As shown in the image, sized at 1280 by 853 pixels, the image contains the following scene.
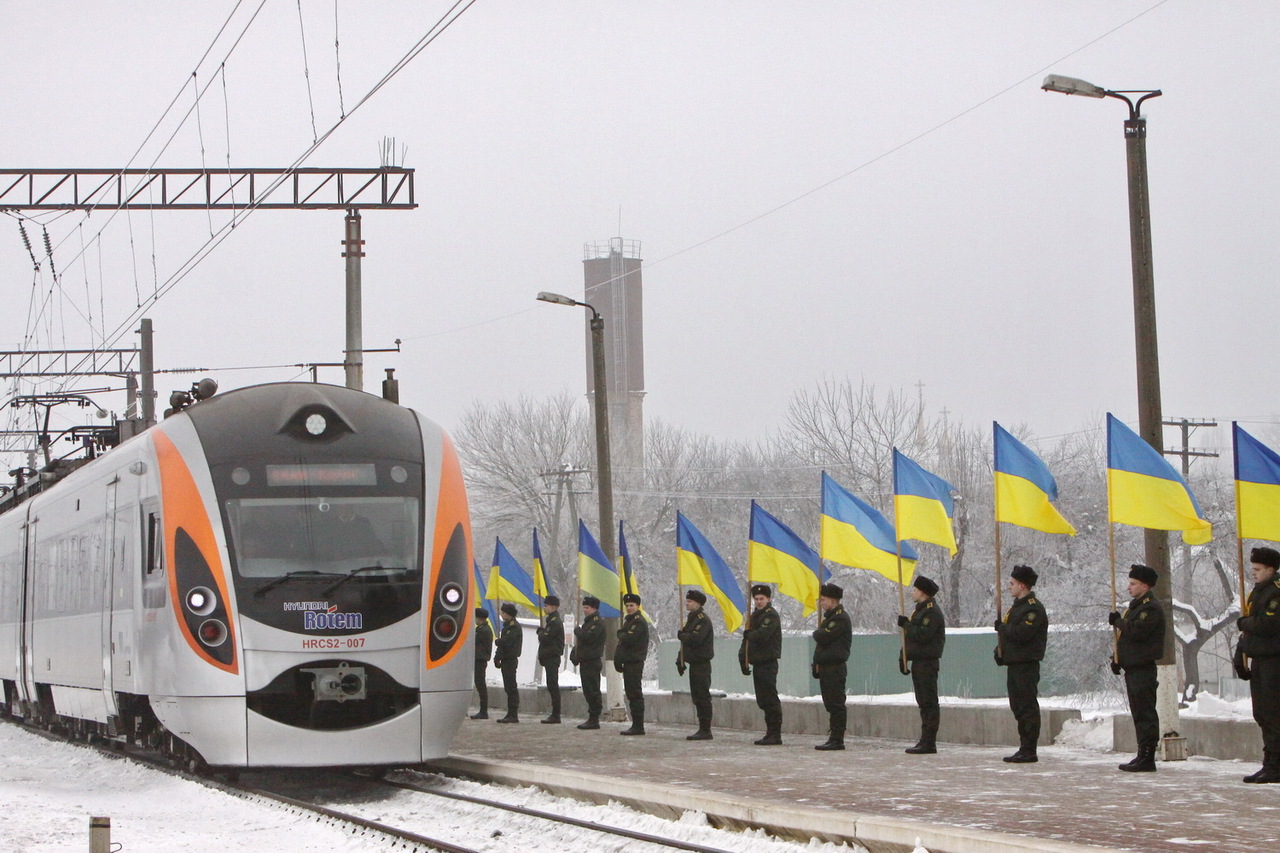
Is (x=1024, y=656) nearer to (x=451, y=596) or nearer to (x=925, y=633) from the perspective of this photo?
(x=925, y=633)

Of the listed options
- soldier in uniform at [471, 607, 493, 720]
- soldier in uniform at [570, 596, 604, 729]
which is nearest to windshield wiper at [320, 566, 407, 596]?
soldier in uniform at [570, 596, 604, 729]

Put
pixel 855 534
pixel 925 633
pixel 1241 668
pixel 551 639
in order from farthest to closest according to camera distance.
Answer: pixel 551 639 → pixel 855 534 → pixel 925 633 → pixel 1241 668

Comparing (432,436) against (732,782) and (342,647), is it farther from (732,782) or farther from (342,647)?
(732,782)

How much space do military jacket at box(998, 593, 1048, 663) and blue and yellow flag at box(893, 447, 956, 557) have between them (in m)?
3.03

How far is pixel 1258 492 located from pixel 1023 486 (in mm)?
2512

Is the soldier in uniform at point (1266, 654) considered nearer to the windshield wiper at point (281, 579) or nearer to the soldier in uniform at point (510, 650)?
the windshield wiper at point (281, 579)

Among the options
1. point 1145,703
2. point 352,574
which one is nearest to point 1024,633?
point 1145,703

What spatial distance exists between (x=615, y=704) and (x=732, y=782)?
32.8ft

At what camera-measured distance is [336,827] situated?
11.4 meters

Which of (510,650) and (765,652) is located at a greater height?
(765,652)

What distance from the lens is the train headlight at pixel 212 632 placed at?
1288cm

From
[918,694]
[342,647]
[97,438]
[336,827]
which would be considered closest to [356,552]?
[342,647]

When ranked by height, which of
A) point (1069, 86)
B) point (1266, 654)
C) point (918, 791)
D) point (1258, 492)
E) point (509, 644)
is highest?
point (1069, 86)

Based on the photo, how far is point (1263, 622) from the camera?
37.8 feet
